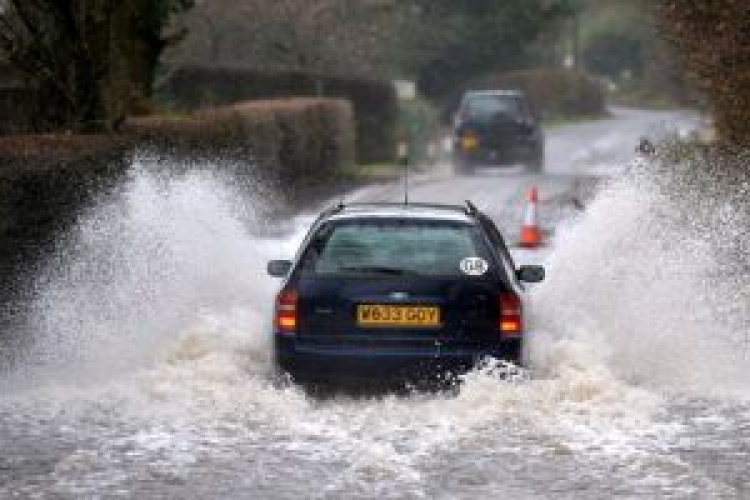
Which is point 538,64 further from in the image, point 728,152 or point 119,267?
point 119,267

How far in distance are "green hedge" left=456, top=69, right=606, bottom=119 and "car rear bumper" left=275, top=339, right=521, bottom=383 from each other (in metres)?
69.3

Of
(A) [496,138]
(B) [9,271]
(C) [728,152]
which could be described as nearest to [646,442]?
(B) [9,271]

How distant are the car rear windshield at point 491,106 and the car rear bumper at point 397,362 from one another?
33545 mm

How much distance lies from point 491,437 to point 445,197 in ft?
73.2

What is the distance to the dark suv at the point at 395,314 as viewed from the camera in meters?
10.9

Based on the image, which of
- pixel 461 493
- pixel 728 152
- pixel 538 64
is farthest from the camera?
pixel 538 64

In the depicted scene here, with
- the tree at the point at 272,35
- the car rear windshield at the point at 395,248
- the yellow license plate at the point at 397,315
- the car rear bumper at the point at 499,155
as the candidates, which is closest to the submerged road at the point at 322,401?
the yellow license plate at the point at 397,315

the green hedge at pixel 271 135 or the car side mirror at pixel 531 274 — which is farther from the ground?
the green hedge at pixel 271 135

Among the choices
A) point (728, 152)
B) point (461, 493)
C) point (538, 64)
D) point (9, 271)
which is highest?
point (538, 64)

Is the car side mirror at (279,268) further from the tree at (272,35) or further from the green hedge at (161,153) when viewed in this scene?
the tree at (272,35)

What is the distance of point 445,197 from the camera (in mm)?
32344

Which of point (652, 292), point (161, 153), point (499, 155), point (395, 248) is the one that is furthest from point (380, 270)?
point (499, 155)

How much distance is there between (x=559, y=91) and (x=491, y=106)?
150 feet

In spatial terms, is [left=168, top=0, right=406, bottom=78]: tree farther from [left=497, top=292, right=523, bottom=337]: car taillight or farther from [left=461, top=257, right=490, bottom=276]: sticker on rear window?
[left=497, top=292, right=523, bottom=337]: car taillight
